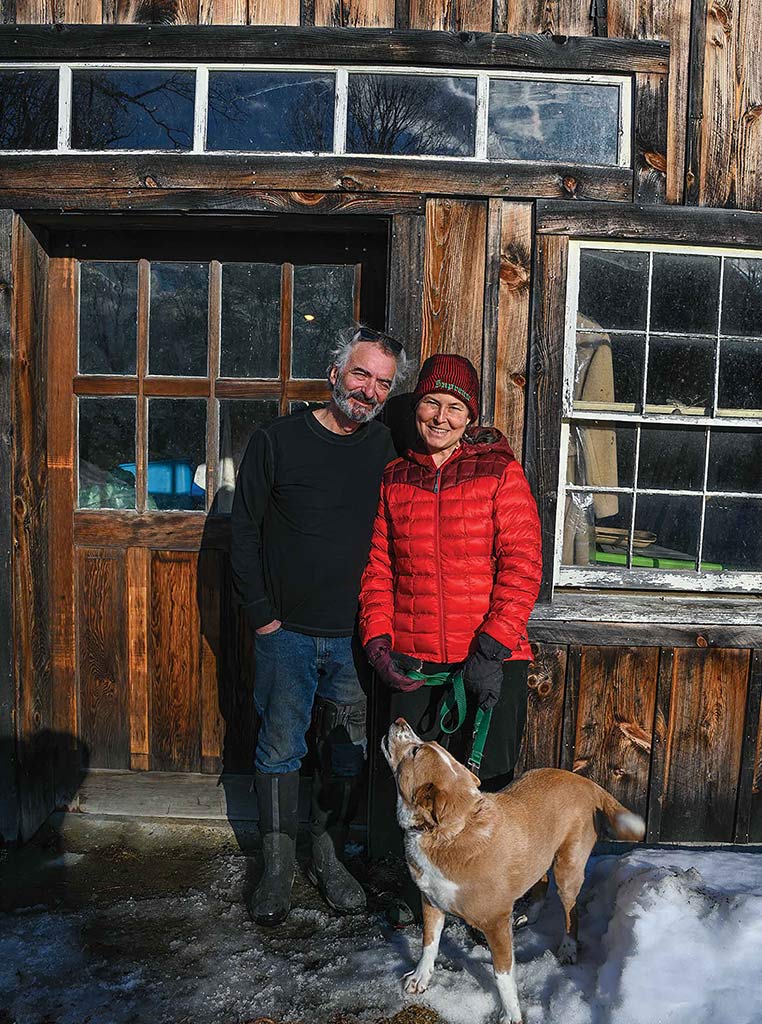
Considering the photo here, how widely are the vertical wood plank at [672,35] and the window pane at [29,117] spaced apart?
8.82 ft

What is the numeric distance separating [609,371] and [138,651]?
2.85m

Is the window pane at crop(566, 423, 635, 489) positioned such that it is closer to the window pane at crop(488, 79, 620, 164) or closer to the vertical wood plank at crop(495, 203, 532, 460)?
the vertical wood plank at crop(495, 203, 532, 460)

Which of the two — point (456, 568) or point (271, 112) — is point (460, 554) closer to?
point (456, 568)

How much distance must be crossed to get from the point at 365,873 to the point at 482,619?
1.52 meters

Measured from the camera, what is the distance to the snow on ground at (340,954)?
2602 millimetres

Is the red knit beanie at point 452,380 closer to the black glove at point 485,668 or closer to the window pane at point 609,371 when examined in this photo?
the black glove at point 485,668

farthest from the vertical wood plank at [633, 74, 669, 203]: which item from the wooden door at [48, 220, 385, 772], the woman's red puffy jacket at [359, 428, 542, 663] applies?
the woman's red puffy jacket at [359, 428, 542, 663]

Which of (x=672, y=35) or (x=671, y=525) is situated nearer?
(x=672, y=35)

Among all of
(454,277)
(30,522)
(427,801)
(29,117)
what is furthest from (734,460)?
(29,117)

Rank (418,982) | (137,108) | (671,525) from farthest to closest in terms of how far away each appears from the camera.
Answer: (671,525) → (137,108) → (418,982)

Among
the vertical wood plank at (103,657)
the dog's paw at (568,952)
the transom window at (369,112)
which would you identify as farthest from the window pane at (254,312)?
the dog's paw at (568,952)

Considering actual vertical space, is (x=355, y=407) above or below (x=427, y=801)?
above

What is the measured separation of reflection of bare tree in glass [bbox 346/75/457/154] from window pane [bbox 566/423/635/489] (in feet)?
5.15

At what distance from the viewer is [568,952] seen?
9.68ft
